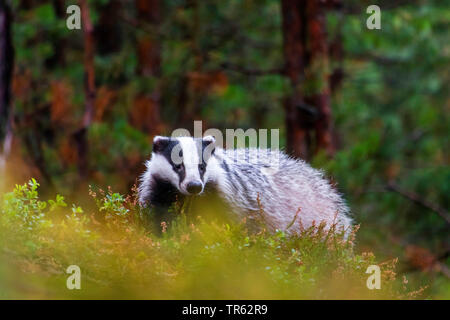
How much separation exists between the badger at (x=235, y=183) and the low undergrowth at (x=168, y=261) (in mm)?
651

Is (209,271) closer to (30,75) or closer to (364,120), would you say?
(30,75)

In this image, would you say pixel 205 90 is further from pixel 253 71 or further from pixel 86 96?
pixel 86 96

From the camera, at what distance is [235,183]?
5.47 metres

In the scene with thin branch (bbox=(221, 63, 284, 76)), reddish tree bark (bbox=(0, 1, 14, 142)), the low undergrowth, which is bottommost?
the low undergrowth

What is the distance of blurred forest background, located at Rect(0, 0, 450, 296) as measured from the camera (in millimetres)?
9562

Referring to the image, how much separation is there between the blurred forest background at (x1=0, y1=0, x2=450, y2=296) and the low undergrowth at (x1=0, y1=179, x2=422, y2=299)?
337 centimetres

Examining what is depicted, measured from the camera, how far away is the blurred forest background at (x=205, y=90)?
956cm

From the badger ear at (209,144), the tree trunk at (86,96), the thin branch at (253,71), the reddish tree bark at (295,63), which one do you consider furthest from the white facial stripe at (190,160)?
the tree trunk at (86,96)

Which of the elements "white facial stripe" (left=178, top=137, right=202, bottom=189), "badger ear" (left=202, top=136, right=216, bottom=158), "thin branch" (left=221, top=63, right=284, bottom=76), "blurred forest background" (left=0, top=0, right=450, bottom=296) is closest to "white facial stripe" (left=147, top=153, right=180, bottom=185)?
"white facial stripe" (left=178, top=137, right=202, bottom=189)

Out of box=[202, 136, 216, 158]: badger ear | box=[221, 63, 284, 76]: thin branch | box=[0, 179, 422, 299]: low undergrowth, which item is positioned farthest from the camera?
box=[221, 63, 284, 76]: thin branch

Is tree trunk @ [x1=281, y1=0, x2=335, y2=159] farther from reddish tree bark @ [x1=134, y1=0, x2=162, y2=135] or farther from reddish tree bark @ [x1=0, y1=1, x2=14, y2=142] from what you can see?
reddish tree bark @ [x1=0, y1=1, x2=14, y2=142]
